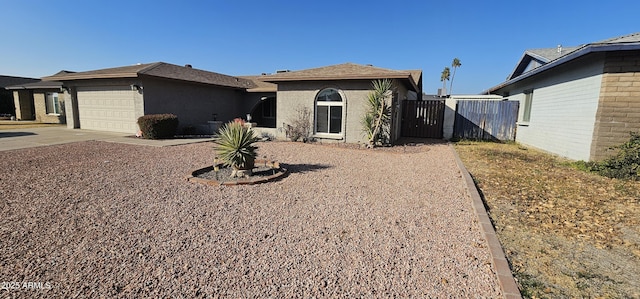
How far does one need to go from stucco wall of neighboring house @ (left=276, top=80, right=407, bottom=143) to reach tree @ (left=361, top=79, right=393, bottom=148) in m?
0.33

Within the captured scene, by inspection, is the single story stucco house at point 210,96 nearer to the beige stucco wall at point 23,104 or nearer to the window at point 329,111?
the window at point 329,111

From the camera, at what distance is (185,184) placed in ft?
19.9

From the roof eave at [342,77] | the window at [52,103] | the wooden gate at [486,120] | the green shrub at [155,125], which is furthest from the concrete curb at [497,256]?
the window at [52,103]

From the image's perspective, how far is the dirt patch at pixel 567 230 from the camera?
2828 mm

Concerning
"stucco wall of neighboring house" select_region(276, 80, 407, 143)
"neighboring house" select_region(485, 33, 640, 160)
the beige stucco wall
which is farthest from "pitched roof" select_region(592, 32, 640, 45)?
the beige stucco wall

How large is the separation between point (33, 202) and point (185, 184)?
2.33 m

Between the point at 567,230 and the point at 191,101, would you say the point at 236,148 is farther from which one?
the point at 191,101

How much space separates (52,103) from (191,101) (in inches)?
567

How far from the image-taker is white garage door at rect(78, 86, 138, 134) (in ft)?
49.2

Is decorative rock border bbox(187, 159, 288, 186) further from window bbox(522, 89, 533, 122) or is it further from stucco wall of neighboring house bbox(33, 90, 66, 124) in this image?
stucco wall of neighboring house bbox(33, 90, 66, 124)

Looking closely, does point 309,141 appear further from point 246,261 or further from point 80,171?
point 246,261

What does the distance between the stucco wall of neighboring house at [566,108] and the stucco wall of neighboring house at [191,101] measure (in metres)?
16.4

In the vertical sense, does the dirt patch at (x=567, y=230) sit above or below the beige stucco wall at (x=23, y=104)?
below

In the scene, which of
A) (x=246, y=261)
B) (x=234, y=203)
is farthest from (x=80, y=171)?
(x=246, y=261)
